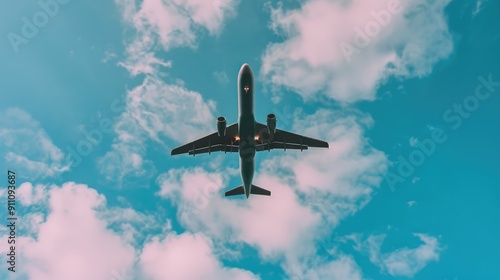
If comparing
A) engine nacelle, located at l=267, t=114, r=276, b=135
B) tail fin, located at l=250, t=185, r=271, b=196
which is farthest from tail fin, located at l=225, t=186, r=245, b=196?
engine nacelle, located at l=267, t=114, r=276, b=135

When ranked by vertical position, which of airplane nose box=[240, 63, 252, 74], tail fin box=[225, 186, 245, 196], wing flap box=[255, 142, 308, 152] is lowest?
tail fin box=[225, 186, 245, 196]

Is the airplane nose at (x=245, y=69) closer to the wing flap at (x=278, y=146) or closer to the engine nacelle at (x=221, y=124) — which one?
the engine nacelle at (x=221, y=124)

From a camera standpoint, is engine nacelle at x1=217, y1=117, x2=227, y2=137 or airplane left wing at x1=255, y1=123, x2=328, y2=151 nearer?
engine nacelle at x1=217, y1=117, x2=227, y2=137

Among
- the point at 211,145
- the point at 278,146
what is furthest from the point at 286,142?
the point at 211,145

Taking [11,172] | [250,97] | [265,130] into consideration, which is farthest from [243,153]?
[11,172]

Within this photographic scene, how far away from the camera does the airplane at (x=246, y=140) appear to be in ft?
128

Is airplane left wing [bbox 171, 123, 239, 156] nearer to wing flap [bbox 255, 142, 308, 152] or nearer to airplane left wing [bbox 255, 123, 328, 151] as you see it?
wing flap [bbox 255, 142, 308, 152]

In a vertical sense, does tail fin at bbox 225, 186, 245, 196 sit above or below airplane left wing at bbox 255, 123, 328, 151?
below

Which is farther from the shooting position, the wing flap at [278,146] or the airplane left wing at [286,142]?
the wing flap at [278,146]

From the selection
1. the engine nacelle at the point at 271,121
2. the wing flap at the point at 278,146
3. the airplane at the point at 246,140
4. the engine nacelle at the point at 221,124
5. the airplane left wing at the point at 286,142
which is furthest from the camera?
the wing flap at the point at 278,146

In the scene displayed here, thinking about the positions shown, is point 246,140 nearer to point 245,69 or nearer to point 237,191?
point 245,69

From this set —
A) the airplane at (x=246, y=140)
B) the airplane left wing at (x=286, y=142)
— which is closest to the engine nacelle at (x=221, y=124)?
the airplane at (x=246, y=140)

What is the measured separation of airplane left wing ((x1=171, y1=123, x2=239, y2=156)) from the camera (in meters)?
46.4

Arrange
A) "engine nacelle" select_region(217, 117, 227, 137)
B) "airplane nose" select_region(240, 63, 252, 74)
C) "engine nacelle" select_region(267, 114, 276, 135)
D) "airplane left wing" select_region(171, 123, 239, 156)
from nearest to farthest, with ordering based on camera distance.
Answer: "airplane nose" select_region(240, 63, 252, 74), "engine nacelle" select_region(267, 114, 276, 135), "engine nacelle" select_region(217, 117, 227, 137), "airplane left wing" select_region(171, 123, 239, 156)
